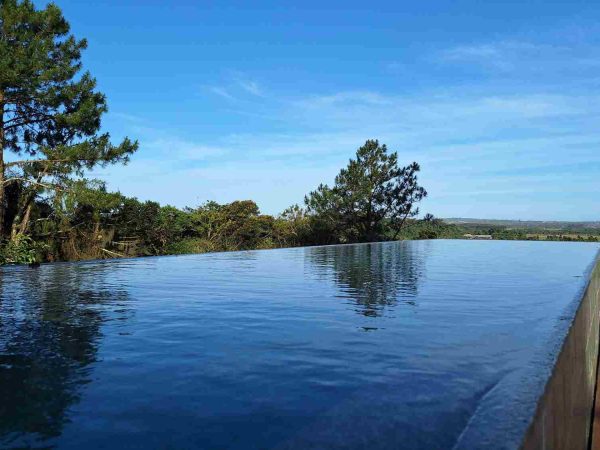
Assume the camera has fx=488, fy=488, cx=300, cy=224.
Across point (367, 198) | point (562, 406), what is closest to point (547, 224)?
point (367, 198)

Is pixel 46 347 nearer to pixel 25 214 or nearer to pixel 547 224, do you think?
pixel 25 214

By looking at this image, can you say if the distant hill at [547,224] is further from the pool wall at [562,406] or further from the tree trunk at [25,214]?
the pool wall at [562,406]

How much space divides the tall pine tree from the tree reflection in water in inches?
197

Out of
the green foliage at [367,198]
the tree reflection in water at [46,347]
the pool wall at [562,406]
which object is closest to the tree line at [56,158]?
the tree reflection in water at [46,347]

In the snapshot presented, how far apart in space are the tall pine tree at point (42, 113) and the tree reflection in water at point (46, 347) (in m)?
5.00

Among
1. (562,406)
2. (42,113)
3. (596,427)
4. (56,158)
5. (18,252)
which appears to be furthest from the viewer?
(42,113)

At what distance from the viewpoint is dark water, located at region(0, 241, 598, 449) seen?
2025 mm

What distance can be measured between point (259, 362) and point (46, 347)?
4.76 feet

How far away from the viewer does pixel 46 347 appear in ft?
10.6

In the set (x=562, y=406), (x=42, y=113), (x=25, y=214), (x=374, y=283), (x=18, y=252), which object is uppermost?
(x=42, y=113)

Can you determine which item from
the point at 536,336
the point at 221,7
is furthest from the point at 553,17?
the point at 536,336

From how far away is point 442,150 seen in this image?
23.7 metres

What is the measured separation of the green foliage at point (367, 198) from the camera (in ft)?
65.1

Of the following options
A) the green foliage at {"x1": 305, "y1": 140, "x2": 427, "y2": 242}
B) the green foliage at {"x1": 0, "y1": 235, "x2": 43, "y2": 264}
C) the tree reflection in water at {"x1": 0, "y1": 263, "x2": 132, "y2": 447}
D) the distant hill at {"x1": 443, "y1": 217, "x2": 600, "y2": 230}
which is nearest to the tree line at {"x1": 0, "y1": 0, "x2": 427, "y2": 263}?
the green foliage at {"x1": 0, "y1": 235, "x2": 43, "y2": 264}
